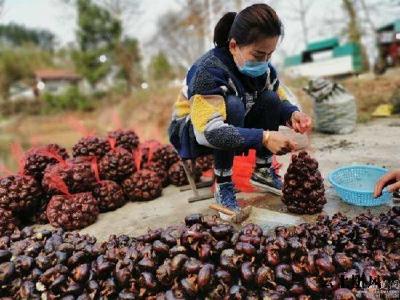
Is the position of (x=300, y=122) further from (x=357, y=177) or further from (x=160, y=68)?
(x=160, y=68)

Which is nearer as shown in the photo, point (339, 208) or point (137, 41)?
point (339, 208)

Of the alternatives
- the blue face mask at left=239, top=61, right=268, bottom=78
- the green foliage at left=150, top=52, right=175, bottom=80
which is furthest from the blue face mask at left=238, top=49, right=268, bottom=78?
the green foliage at left=150, top=52, right=175, bottom=80

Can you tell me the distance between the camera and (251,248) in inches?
56.6

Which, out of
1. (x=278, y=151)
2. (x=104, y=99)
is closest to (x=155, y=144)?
(x=278, y=151)

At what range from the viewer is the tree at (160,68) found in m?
20.0

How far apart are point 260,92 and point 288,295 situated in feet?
4.52

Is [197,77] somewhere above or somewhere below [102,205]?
above

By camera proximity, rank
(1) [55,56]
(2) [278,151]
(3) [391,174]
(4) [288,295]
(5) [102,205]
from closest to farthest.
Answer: (4) [288,295] → (3) [391,174] → (2) [278,151] → (5) [102,205] → (1) [55,56]

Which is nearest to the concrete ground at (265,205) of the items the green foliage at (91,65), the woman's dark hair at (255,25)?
the woman's dark hair at (255,25)

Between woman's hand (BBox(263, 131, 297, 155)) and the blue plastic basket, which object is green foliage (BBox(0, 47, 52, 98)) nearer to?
the blue plastic basket

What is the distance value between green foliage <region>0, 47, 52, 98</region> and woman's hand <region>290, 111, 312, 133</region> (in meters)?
28.6

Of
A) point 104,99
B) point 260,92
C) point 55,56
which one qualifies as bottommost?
point 260,92

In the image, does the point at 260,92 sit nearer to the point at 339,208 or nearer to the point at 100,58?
the point at 339,208

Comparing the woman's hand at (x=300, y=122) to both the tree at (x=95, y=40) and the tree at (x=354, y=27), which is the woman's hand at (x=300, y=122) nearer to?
the tree at (x=354, y=27)
